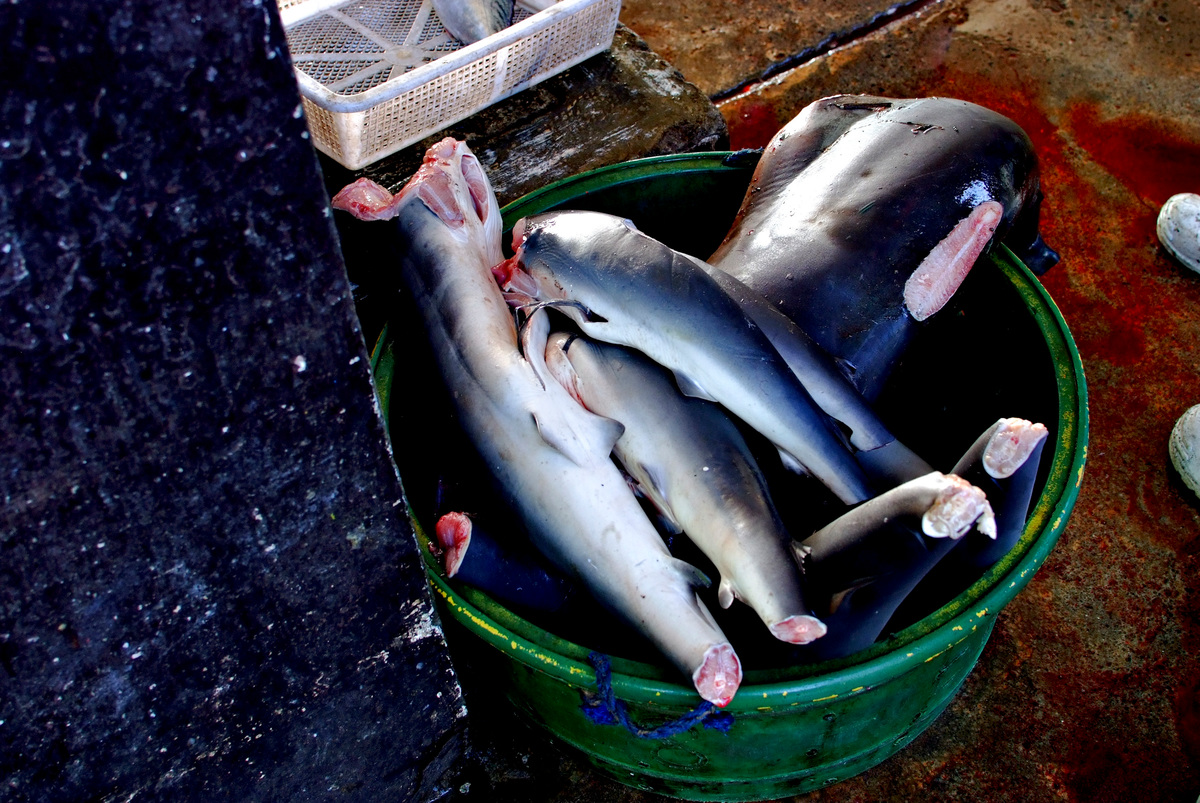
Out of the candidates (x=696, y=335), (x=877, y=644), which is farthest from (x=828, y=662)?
(x=696, y=335)

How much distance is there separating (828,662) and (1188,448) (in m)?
1.74

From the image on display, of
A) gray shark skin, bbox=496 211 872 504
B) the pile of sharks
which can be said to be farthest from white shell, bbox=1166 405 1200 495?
gray shark skin, bbox=496 211 872 504

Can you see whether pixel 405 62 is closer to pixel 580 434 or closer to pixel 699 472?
pixel 580 434

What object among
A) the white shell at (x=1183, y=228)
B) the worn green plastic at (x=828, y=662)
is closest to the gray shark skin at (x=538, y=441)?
the worn green plastic at (x=828, y=662)

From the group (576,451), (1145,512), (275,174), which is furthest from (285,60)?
(1145,512)

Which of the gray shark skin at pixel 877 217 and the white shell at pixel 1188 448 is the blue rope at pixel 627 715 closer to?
the gray shark skin at pixel 877 217

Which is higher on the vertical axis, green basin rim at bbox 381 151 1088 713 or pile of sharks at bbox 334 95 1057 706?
pile of sharks at bbox 334 95 1057 706

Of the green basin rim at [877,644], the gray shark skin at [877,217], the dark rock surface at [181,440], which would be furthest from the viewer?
the gray shark skin at [877,217]

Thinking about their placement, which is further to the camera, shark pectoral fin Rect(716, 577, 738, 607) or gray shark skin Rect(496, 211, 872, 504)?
gray shark skin Rect(496, 211, 872, 504)

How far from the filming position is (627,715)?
6.06 feet

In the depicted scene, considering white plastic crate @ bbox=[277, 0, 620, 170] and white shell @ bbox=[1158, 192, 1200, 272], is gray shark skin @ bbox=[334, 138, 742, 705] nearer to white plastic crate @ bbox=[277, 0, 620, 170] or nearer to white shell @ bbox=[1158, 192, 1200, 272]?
white plastic crate @ bbox=[277, 0, 620, 170]

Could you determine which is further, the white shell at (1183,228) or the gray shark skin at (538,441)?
the white shell at (1183,228)

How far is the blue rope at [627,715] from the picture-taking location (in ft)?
5.71

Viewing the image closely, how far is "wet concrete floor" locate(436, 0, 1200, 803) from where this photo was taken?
2320mm
